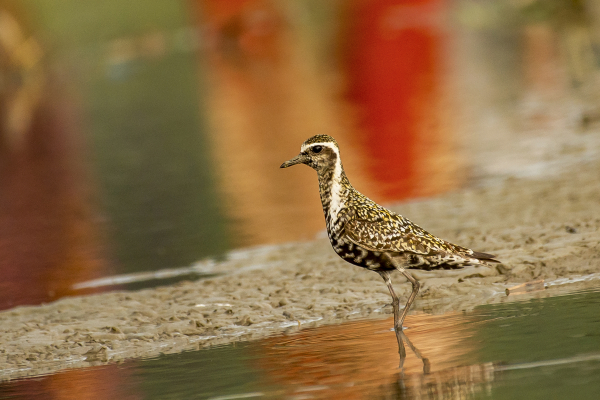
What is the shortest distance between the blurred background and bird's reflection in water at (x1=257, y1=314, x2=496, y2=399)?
4.97 meters

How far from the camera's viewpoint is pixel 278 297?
1066cm

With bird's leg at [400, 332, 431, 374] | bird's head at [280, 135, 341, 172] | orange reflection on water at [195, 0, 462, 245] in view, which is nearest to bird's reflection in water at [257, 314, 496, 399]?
bird's leg at [400, 332, 431, 374]

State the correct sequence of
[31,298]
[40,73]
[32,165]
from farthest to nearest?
1. [40,73]
2. [32,165]
3. [31,298]

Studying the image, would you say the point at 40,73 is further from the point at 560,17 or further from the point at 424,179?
the point at 424,179

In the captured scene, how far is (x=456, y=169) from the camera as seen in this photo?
727 inches

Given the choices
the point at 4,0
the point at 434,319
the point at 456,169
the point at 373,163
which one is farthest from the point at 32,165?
the point at 4,0

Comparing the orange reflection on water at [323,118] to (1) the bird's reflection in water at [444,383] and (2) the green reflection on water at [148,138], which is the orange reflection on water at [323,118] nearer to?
(2) the green reflection on water at [148,138]

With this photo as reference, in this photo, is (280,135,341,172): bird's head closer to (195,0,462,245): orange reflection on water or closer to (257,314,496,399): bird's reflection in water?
(257,314,496,399): bird's reflection in water

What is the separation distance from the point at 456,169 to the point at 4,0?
41.7 meters

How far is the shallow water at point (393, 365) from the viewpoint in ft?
23.3

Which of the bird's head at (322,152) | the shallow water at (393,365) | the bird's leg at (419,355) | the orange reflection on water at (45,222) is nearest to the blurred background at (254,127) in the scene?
the orange reflection on water at (45,222)

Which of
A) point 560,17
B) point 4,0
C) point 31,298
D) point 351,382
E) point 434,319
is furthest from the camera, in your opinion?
point 4,0

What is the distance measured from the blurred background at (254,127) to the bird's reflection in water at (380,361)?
16.3 ft

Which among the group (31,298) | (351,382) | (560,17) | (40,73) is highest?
(40,73)
